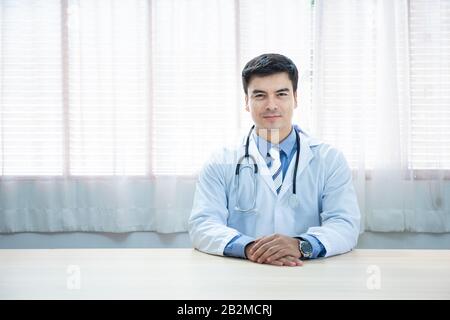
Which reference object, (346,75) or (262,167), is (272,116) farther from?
(346,75)

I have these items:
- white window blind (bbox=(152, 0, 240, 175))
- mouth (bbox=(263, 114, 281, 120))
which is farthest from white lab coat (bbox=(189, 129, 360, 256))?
white window blind (bbox=(152, 0, 240, 175))

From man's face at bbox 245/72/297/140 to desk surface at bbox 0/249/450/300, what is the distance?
0.50 meters

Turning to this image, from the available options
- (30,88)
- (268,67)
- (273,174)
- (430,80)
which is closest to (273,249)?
(273,174)

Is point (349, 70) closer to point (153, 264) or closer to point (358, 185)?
point (358, 185)

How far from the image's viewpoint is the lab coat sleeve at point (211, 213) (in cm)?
109

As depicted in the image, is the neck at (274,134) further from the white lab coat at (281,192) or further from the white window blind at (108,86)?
the white window blind at (108,86)

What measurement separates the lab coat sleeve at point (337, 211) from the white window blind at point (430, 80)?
101 centimetres

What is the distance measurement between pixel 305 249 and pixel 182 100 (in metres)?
1.36

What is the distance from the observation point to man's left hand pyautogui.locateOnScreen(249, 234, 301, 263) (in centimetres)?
95

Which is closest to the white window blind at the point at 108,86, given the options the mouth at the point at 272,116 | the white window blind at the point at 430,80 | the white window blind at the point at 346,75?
the white window blind at the point at 346,75

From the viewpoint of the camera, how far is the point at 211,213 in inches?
50.0

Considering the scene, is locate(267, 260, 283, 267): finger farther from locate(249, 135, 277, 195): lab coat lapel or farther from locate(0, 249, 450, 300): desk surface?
locate(249, 135, 277, 195): lab coat lapel

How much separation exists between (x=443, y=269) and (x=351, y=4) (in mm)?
1623

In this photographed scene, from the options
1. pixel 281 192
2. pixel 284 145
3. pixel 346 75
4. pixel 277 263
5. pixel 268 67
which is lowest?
pixel 277 263
